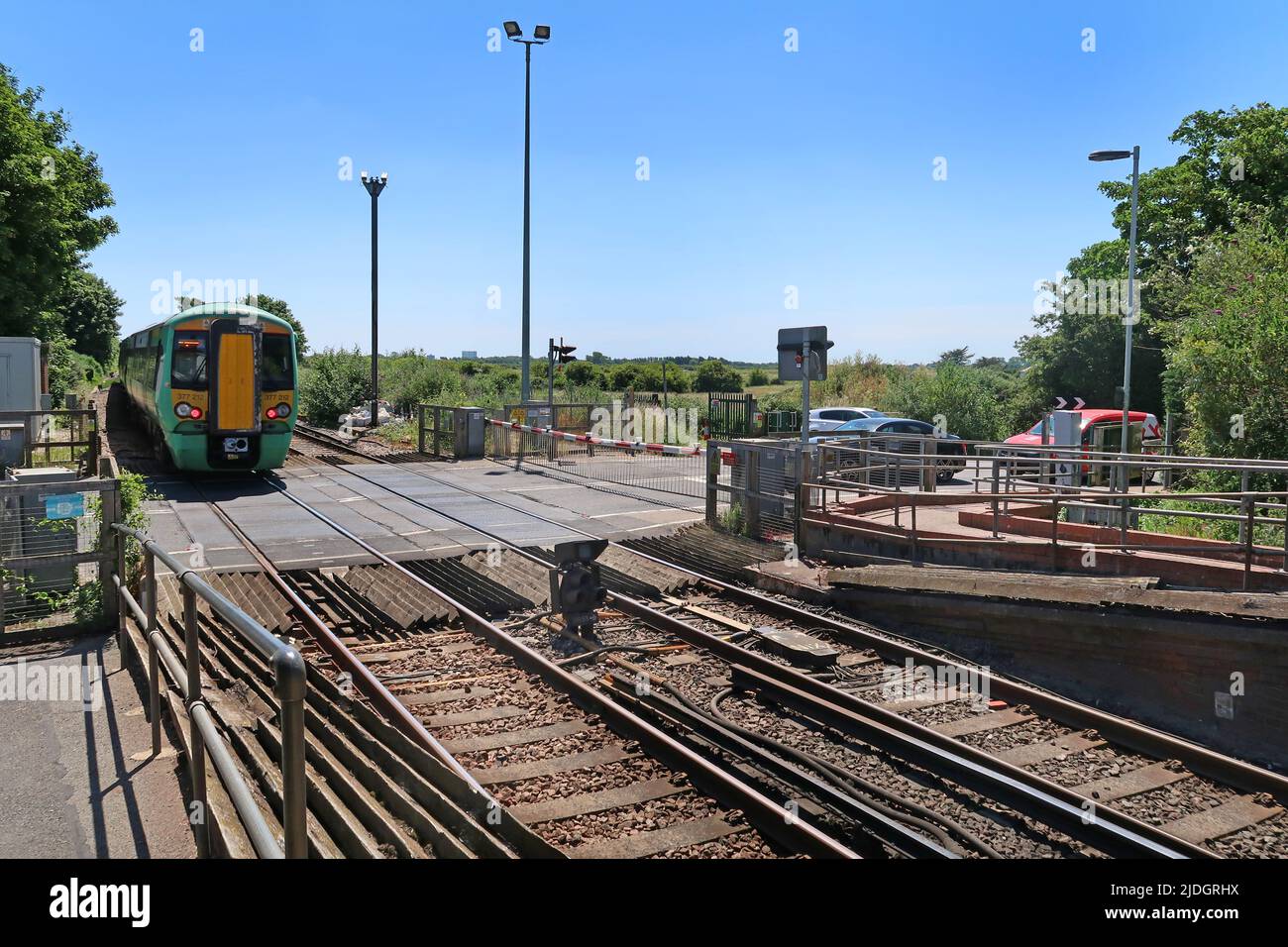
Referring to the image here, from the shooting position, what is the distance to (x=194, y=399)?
754 inches

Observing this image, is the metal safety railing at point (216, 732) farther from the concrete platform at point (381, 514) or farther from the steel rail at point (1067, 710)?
the concrete platform at point (381, 514)

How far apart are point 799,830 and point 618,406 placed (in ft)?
87.5

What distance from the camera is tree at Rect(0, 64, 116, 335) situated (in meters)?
28.6

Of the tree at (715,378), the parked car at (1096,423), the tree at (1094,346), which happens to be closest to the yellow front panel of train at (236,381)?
the parked car at (1096,423)

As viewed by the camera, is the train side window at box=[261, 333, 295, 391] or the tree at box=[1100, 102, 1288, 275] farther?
the tree at box=[1100, 102, 1288, 275]

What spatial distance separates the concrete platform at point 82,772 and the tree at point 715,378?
58.7 metres

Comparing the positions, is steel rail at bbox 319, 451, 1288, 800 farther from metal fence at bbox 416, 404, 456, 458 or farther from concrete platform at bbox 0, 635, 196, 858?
metal fence at bbox 416, 404, 456, 458

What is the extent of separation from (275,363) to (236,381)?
894 millimetres

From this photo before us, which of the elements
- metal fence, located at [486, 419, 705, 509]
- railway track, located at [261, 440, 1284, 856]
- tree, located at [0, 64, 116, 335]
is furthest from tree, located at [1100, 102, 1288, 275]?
tree, located at [0, 64, 116, 335]

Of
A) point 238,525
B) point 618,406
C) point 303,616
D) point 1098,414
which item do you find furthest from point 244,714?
point 618,406

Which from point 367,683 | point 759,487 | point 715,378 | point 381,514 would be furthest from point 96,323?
point 367,683

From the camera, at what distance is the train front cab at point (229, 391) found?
1908 cm

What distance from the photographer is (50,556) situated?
8492 millimetres
